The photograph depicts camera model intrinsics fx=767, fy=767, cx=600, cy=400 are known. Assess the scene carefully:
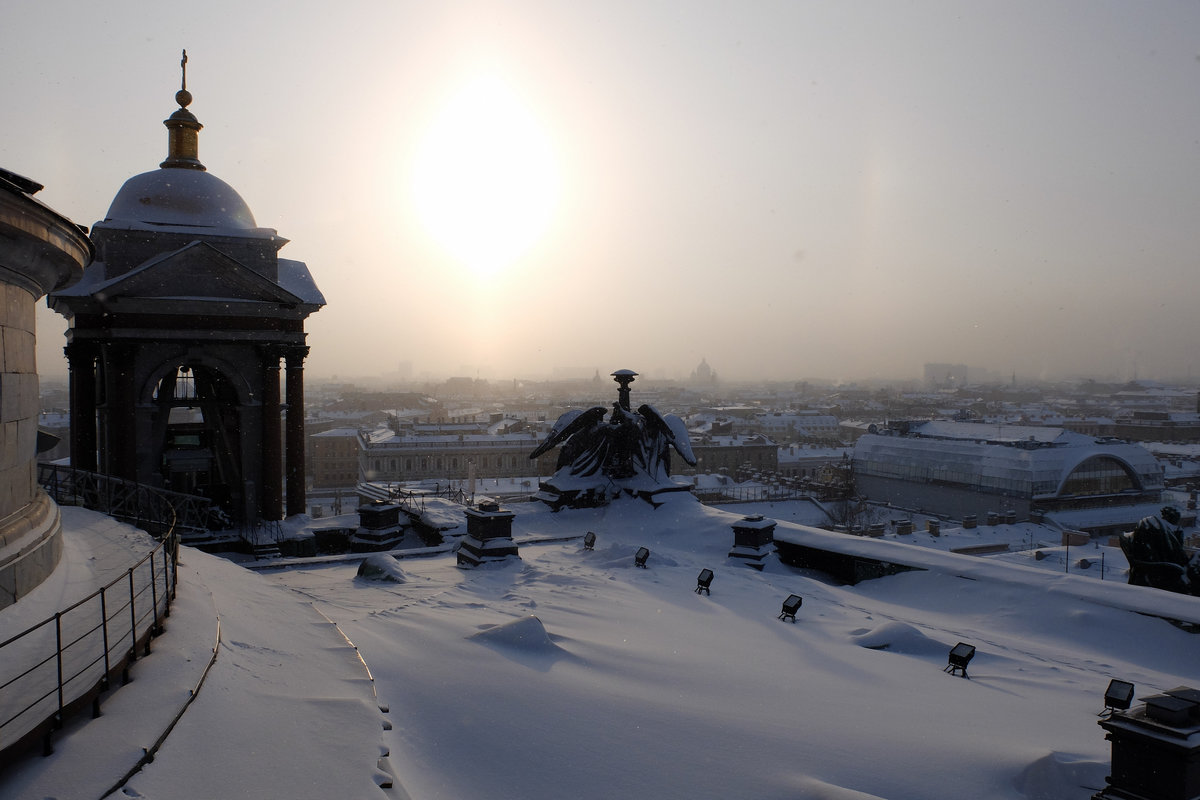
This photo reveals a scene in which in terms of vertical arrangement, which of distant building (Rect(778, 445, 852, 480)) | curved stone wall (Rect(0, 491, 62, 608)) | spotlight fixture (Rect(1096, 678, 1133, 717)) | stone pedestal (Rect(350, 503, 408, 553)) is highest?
curved stone wall (Rect(0, 491, 62, 608))

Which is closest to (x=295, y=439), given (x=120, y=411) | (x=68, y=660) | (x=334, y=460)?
(x=120, y=411)

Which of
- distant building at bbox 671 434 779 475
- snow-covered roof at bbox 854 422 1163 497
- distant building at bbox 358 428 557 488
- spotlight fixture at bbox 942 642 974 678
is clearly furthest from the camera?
distant building at bbox 671 434 779 475

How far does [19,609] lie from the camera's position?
5.75 meters

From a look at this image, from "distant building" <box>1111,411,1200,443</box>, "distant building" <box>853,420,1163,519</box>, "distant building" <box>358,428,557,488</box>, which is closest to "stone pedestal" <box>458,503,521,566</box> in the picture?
"distant building" <box>853,420,1163,519</box>

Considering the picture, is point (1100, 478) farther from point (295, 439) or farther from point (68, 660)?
point (68, 660)

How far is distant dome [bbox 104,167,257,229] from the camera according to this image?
64.4ft

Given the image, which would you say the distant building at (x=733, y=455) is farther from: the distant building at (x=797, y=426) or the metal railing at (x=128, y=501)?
the metal railing at (x=128, y=501)

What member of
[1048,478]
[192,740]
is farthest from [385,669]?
[1048,478]

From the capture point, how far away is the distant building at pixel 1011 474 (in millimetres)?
52094

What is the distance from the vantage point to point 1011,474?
52719mm

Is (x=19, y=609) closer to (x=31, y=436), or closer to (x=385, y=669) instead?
(x=31, y=436)

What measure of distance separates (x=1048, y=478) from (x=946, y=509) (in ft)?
23.1

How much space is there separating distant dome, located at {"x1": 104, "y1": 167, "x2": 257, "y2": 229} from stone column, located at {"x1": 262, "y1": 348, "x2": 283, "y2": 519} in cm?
406

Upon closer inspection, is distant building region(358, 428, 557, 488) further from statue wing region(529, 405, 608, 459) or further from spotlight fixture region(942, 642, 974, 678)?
spotlight fixture region(942, 642, 974, 678)
